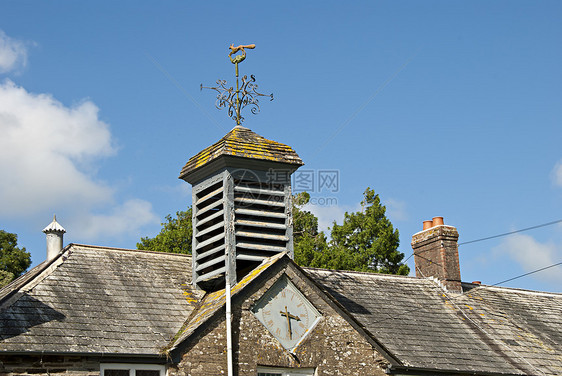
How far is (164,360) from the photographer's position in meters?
16.2

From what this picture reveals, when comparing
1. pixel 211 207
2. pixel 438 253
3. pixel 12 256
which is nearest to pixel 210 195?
pixel 211 207

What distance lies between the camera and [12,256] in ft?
132

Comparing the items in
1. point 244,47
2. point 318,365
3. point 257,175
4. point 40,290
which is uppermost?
point 244,47

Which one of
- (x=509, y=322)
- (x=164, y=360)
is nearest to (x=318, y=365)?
(x=164, y=360)

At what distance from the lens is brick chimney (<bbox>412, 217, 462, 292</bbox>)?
80.9 feet

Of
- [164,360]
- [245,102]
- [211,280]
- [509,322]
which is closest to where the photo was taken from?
[164,360]

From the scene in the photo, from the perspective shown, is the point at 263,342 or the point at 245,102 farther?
the point at 245,102

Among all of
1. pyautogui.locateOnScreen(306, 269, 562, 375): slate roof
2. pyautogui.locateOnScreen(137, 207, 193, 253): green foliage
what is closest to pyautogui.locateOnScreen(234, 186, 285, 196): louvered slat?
pyautogui.locateOnScreen(306, 269, 562, 375): slate roof

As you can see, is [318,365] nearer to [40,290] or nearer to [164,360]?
[164,360]

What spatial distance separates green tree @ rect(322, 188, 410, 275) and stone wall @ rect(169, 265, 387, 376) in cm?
2018

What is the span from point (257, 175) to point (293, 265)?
9.33 ft

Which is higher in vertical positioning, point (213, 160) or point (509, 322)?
point (213, 160)

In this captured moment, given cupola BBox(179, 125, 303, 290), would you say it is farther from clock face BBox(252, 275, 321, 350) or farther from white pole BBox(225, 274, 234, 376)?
white pole BBox(225, 274, 234, 376)

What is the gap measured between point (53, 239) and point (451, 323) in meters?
11.0
